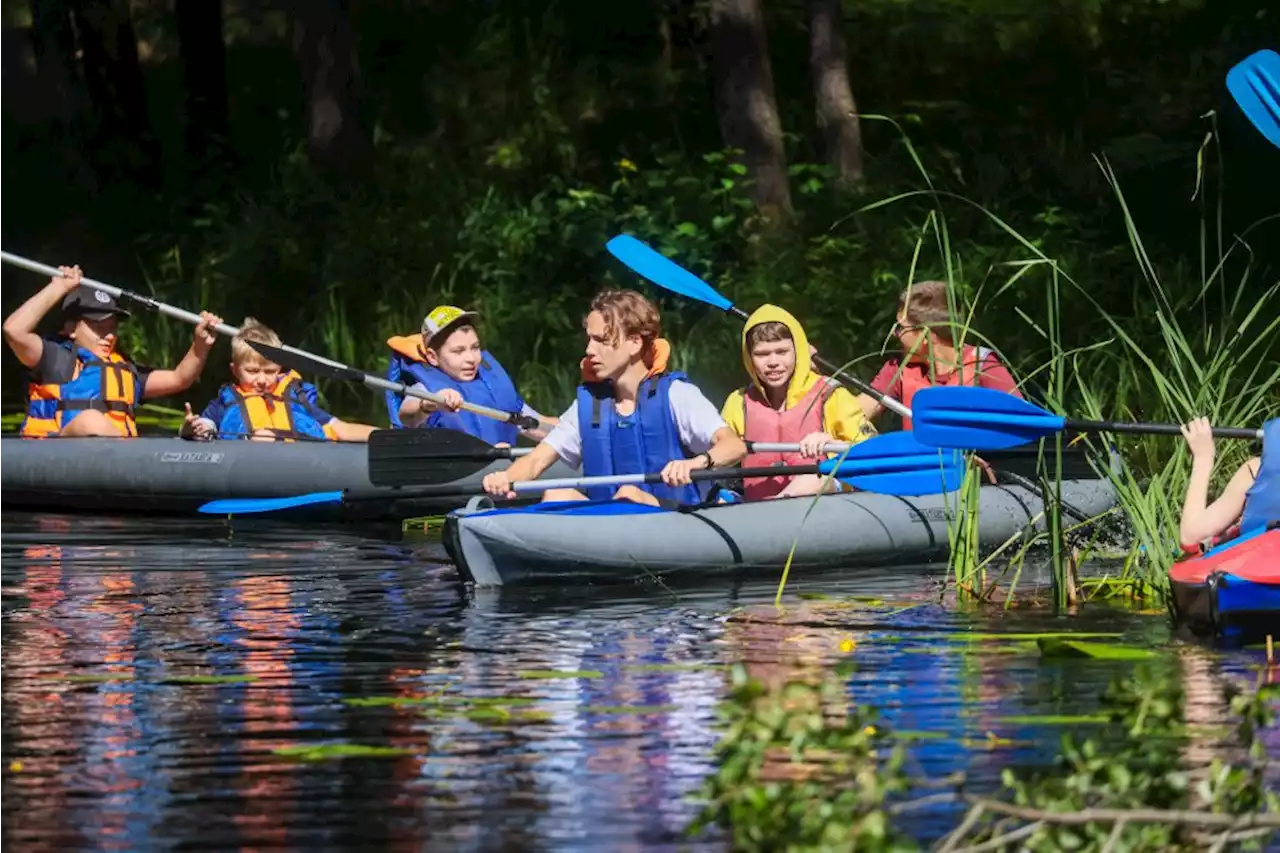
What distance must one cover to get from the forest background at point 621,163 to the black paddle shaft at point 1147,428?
568 centimetres

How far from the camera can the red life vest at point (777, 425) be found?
9.94 meters

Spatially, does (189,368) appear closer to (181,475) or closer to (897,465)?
(181,475)

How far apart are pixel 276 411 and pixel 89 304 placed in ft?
3.08

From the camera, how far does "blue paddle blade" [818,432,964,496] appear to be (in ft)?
29.4

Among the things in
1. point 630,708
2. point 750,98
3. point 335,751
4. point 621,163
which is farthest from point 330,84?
point 335,751

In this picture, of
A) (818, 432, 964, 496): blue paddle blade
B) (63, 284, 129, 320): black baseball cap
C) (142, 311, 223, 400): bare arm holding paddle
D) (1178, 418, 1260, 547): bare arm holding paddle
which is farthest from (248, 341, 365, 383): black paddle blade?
(1178, 418, 1260, 547): bare arm holding paddle

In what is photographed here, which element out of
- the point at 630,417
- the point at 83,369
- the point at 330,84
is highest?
the point at 330,84

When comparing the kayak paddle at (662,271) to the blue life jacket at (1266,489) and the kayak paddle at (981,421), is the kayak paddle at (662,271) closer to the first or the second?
the kayak paddle at (981,421)

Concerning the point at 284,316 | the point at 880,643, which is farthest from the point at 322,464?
the point at 284,316

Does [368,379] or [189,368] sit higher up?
[189,368]

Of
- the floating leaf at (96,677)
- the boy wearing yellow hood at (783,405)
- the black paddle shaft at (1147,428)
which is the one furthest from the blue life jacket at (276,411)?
the floating leaf at (96,677)

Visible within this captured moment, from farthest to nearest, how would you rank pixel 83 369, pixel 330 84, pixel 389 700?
pixel 330 84 < pixel 83 369 < pixel 389 700

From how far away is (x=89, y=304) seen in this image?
1285cm

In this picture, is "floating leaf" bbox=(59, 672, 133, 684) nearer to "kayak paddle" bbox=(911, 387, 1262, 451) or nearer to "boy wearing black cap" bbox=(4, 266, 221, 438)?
"kayak paddle" bbox=(911, 387, 1262, 451)
